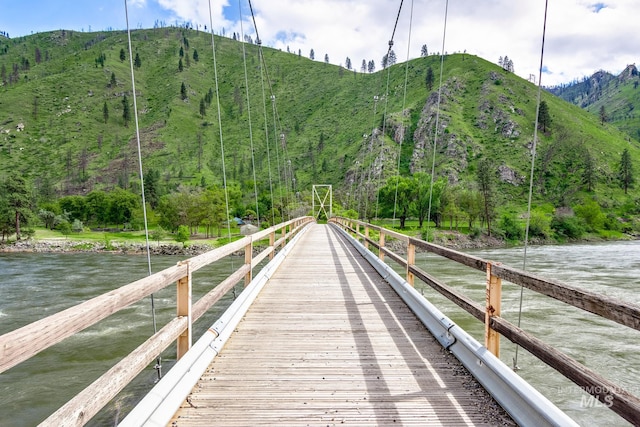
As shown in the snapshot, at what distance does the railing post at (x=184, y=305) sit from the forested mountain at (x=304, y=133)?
5498 centimetres

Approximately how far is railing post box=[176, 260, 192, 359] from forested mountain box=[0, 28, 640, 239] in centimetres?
5498

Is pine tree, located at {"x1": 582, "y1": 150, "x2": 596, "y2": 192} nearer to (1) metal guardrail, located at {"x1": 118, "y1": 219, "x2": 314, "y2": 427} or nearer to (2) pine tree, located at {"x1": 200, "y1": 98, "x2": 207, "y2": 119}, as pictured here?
(1) metal guardrail, located at {"x1": 118, "y1": 219, "x2": 314, "y2": 427}

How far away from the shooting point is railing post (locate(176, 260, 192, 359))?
2844 millimetres

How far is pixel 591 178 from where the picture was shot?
260 feet

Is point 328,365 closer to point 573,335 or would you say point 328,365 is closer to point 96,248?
point 573,335

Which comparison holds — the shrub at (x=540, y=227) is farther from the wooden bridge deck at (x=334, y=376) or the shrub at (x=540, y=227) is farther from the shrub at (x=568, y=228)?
the wooden bridge deck at (x=334, y=376)

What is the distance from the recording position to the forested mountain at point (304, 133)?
81688mm

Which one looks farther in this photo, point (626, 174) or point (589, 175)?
point (626, 174)

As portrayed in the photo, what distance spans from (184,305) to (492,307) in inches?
93.3

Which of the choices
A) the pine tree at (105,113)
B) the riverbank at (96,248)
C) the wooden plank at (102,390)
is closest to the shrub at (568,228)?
the riverbank at (96,248)

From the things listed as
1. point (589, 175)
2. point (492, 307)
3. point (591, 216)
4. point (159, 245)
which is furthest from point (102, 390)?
point (589, 175)

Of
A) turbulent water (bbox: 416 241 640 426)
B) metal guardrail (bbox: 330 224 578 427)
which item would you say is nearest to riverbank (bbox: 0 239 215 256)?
turbulent water (bbox: 416 241 640 426)

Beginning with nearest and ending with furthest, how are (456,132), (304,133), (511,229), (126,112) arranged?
(511,229)
(456,132)
(304,133)
(126,112)

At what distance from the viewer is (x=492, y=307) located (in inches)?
114
